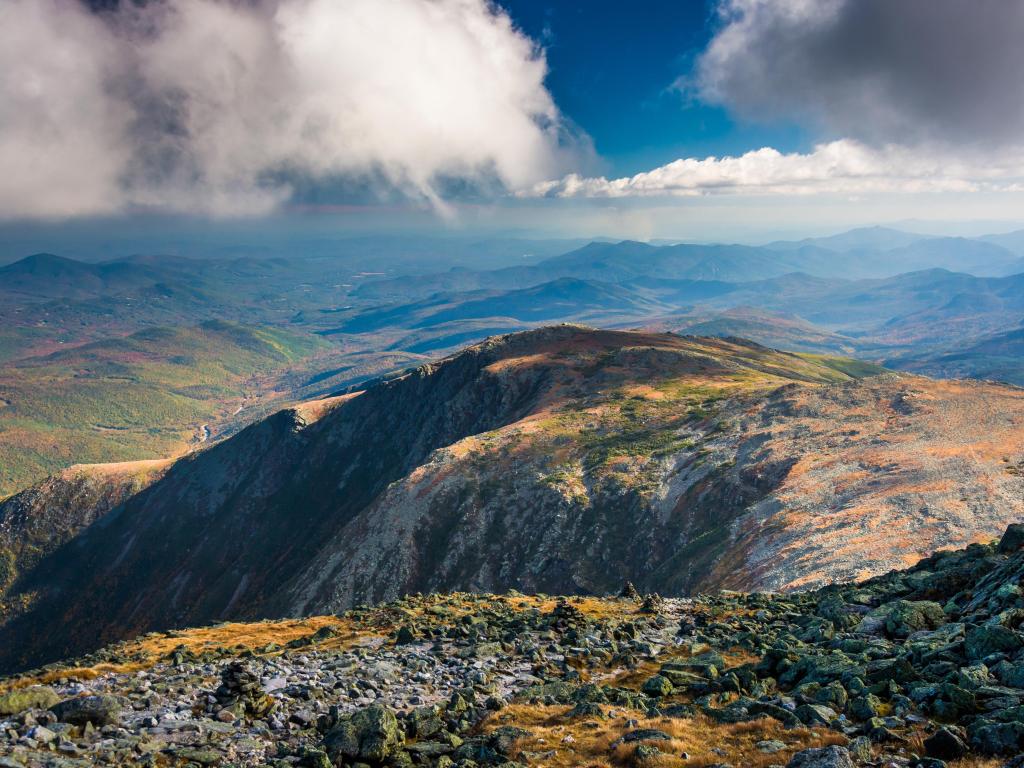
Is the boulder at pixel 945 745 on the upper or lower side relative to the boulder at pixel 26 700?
upper

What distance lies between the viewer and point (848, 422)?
294 ft

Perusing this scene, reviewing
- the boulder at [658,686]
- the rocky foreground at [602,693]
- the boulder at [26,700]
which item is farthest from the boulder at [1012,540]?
the boulder at [26,700]

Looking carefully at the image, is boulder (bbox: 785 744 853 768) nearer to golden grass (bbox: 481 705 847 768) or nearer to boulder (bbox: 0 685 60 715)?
golden grass (bbox: 481 705 847 768)

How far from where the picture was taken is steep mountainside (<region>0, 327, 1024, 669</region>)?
65.5 metres

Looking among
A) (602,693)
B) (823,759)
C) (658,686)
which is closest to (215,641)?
(602,693)

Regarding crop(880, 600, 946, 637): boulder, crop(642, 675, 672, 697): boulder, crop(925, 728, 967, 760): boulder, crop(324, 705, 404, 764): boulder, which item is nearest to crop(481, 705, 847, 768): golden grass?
crop(925, 728, 967, 760): boulder

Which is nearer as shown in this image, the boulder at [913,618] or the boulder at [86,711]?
the boulder at [86,711]

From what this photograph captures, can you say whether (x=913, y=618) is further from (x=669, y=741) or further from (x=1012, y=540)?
(x=669, y=741)

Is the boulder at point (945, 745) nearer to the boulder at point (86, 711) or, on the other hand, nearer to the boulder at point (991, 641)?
the boulder at point (991, 641)

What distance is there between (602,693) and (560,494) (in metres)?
70.6

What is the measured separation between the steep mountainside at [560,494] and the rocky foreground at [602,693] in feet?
79.2

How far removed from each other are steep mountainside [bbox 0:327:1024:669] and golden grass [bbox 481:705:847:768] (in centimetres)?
3730

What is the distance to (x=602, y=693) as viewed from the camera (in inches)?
979

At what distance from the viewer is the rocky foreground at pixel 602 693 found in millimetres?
17500
